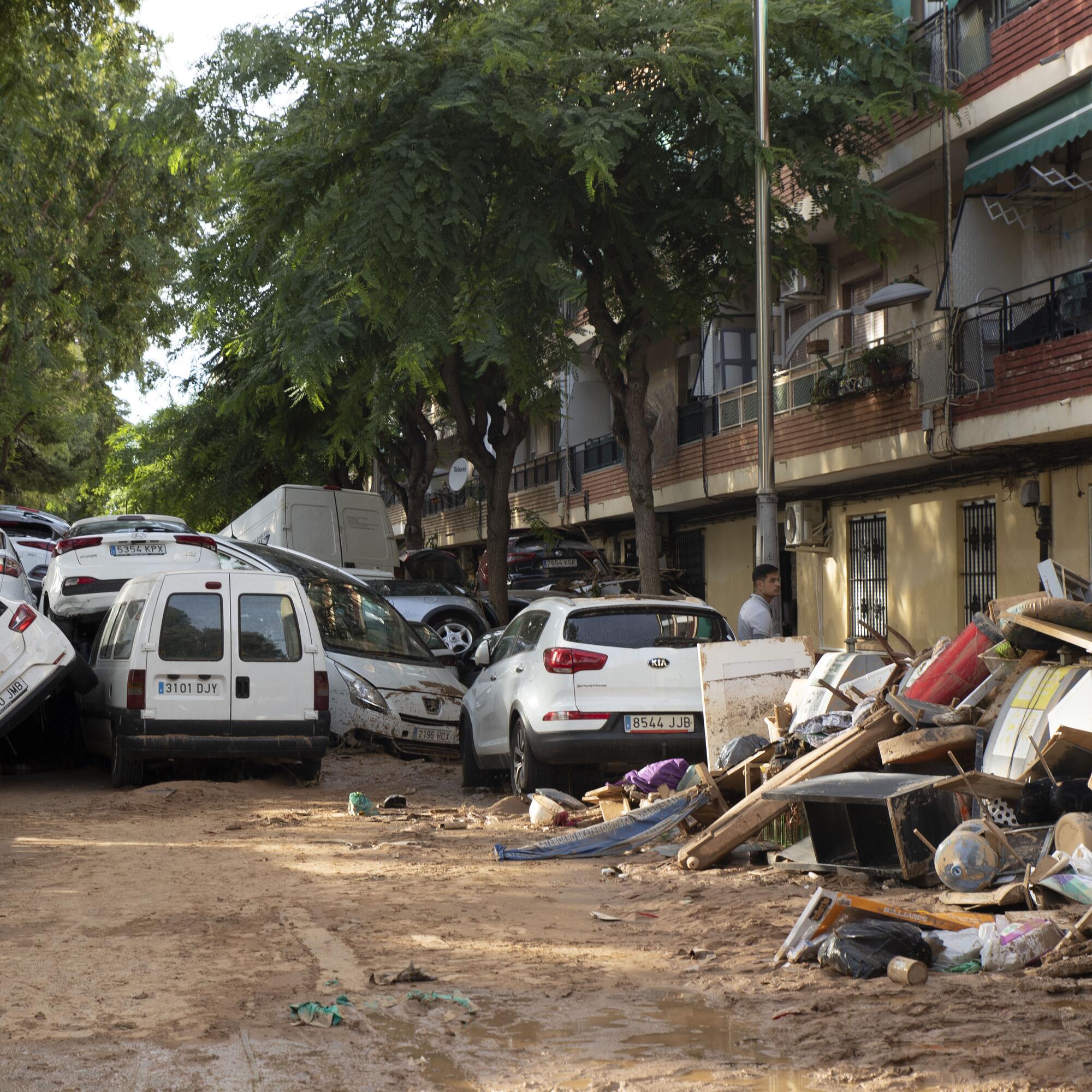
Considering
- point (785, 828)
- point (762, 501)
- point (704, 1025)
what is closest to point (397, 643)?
point (762, 501)

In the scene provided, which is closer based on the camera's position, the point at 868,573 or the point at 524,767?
the point at 524,767

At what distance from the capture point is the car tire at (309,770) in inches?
543

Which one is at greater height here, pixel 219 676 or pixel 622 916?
pixel 219 676

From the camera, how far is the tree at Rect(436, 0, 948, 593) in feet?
53.7

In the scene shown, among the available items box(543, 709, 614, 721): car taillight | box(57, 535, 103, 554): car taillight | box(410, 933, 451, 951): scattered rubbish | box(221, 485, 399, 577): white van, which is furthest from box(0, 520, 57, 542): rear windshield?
box(410, 933, 451, 951): scattered rubbish

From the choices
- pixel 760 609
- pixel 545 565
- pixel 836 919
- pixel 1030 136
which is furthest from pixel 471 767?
pixel 545 565

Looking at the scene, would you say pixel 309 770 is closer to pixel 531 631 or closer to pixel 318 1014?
pixel 531 631

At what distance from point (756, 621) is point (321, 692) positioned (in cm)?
387

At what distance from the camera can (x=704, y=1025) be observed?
5402mm

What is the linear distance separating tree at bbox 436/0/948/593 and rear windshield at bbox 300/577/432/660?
3.11 metres

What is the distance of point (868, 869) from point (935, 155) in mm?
13700

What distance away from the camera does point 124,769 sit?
13289 mm

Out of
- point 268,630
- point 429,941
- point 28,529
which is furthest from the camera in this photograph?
point 28,529

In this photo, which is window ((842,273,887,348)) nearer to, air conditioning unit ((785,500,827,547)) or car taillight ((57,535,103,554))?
air conditioning unit ((785,500,827,547))
